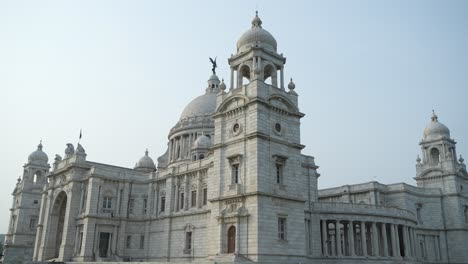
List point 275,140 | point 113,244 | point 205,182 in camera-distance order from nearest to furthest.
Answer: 1. point 275,140
2. point 205,182
3. point 113,244

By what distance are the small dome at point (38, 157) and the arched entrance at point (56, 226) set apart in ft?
72.2

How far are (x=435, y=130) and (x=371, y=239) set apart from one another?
25.4 metres

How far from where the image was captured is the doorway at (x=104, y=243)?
50.1 m

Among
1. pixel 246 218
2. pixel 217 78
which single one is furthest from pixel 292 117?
pixel 217 78

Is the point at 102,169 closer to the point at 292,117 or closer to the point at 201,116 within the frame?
the point at 201,116

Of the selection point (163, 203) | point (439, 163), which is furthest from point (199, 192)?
point (439, 163)

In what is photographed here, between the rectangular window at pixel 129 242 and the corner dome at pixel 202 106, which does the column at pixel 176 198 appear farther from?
the corner dome at pixel 202 106

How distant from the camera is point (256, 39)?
38.2 m

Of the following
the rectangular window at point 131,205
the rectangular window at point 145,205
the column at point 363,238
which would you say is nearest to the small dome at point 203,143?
the rectangular window at point 145,205

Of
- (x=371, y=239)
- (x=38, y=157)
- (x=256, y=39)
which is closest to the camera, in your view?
(x=256, y=39)

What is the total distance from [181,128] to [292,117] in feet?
107

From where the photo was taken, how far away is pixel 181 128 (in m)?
67.6

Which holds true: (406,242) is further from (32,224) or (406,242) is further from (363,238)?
(32,224)

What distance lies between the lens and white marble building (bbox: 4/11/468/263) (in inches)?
1348
